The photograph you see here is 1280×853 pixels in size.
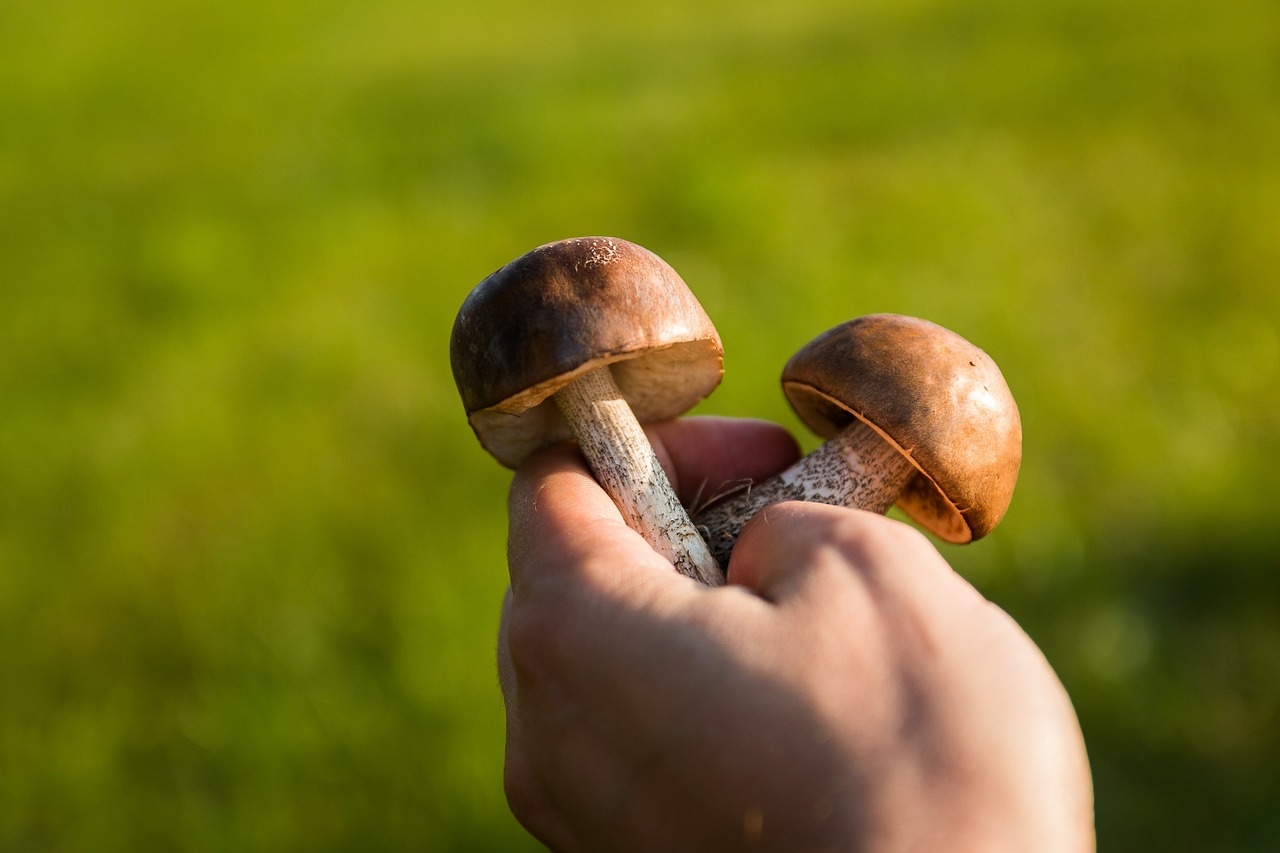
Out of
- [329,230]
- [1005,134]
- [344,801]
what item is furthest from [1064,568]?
[329,230]

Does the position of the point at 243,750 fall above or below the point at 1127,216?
below

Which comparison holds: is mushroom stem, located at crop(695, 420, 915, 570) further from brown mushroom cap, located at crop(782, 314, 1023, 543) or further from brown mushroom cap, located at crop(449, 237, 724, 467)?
brown mushroom cap, located at crop(449, 237, 724, 467)

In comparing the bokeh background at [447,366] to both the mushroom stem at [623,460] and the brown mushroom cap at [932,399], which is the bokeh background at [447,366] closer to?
the mushroom stem at [623,460]

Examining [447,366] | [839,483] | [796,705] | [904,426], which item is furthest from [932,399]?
[447,366]

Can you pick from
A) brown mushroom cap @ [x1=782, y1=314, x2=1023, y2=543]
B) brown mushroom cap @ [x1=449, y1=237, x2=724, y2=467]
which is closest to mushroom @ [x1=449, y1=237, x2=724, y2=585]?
brown mushroom cap @ [x1=449, y1=237, x2=724, y2=467]

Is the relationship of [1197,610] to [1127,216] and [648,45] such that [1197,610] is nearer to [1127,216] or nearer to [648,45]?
[1127,216]

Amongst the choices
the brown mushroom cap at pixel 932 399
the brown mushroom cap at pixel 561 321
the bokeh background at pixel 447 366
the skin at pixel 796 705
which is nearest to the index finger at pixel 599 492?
the skin at pixel 796 705
